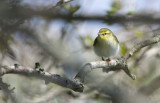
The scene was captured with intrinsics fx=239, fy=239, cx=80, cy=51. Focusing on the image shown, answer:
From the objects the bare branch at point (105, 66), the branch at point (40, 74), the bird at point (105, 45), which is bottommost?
the branch at point (40, 74)

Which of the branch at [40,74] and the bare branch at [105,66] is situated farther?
the bare branch at [105,66]

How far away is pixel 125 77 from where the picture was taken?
5551 millimetres

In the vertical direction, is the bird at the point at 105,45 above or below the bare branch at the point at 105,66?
above

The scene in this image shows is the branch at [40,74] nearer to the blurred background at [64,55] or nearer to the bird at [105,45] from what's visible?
the blurred background at [64,55]

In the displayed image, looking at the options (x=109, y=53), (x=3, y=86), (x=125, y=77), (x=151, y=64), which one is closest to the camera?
(x=3, y=86)

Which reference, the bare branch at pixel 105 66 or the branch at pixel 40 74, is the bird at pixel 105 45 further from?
the branch at pixel 40 74

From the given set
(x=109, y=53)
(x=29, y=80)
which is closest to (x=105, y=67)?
(x=109, y=53)

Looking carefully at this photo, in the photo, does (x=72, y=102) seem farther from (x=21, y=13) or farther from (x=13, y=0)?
(x=21, y=13)

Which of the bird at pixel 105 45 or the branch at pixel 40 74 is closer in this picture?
the branch at pixel 40 74

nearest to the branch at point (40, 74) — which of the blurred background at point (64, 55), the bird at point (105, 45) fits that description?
the blurred background at point (64, 55)

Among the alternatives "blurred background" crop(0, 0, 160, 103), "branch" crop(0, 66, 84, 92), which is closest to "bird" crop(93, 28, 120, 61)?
"blurred background" crop(0, 0, 160, 103)

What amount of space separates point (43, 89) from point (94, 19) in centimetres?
347

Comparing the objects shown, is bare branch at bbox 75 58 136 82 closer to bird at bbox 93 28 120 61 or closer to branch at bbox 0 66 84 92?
branch at bbox 0 66 84 92

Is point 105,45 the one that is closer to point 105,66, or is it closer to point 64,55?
point 105,66
